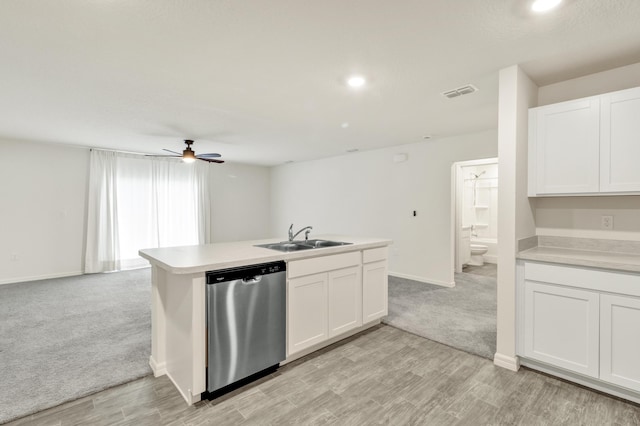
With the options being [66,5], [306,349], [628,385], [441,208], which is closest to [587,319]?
[628,385]

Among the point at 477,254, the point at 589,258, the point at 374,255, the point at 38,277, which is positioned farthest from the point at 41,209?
the point at 477,254

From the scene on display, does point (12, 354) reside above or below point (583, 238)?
below

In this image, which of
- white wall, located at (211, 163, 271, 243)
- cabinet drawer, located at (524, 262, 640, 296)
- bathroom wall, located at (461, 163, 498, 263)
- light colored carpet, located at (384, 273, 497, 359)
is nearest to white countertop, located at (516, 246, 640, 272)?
cabinet drawer, located at (524, 262, 640, 296)

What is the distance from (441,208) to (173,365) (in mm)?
4256

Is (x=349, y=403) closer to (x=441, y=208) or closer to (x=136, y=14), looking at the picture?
(x=136, y=14)

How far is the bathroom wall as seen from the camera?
687 cm

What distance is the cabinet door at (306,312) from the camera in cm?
243

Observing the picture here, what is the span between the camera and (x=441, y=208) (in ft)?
15.9

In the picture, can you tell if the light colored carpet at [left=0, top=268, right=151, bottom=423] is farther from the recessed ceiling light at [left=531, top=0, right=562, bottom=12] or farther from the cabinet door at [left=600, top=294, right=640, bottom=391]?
the recessed ceiling light at [left=531, top=0, right=562, bottom=12]

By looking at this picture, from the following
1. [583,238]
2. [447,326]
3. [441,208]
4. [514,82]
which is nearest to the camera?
[514,82]

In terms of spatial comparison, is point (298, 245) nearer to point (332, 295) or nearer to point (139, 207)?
point (332, 295)

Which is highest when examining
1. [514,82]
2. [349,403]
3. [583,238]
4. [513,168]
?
[514,82]

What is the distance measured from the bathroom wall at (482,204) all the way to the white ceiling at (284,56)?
3.49 meters

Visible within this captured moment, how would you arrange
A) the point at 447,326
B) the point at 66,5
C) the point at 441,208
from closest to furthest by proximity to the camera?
1. the point at 66,5
2. the point at 447,326
3. the point at 441,208
